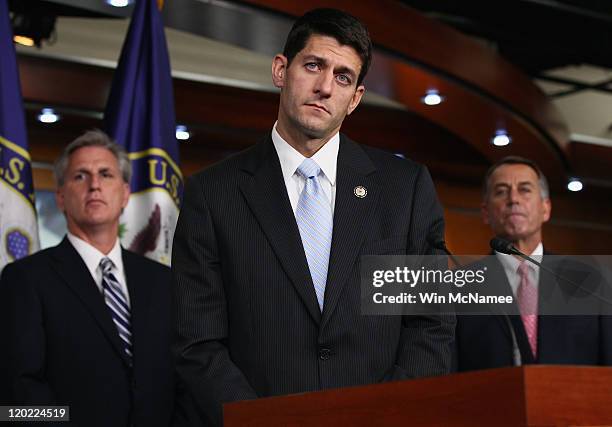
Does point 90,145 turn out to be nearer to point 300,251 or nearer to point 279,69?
point 279,69

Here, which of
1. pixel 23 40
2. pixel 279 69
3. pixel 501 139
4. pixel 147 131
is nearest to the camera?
pixel 279 69

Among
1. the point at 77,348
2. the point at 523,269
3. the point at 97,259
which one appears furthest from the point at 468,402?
the point at 97,259

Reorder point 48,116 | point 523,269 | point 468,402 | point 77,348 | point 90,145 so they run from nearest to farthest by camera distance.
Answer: point 468,402, point 523,269, point 77,348, point 90,145, point 48,116

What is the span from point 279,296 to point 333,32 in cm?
64

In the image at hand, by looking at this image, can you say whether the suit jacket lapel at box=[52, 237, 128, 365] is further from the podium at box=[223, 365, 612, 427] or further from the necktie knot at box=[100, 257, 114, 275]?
the podium at box=[223, 365, 612, 427]

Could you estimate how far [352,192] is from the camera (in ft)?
8.04

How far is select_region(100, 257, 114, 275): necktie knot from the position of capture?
147 inches

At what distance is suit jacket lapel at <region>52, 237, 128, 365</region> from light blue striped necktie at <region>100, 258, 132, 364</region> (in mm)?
43

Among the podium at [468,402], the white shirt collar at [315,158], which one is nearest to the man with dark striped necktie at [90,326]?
the white shirt collar at [315,158]

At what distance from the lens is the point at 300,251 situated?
2350mm

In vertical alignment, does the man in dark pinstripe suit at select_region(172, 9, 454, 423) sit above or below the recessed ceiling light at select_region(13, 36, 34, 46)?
below

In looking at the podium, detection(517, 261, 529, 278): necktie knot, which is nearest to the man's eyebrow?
the podium

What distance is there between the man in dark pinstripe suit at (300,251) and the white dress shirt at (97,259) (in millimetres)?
1307

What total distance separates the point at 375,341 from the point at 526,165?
2.06 m
